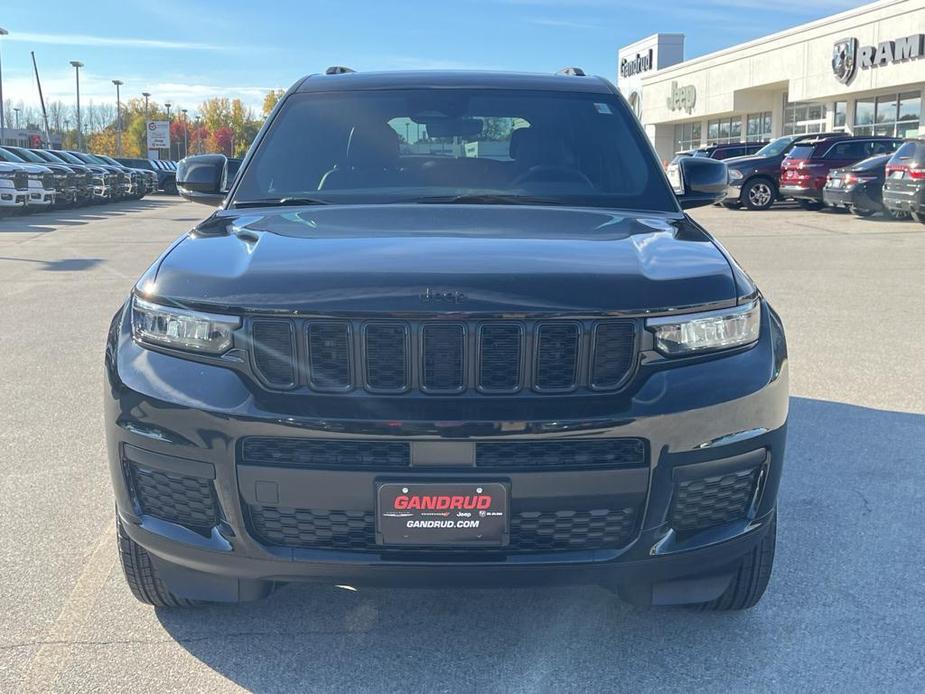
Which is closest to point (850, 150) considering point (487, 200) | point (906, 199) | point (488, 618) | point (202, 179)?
point (906, 199)

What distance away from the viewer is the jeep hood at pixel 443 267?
262 cm

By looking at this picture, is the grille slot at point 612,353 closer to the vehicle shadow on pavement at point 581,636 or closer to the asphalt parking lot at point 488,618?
the asphalt parking lot at point 488,618

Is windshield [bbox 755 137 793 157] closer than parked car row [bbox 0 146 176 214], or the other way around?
parked car row [bbox 0 146 176 214]

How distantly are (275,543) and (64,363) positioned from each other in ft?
16.8

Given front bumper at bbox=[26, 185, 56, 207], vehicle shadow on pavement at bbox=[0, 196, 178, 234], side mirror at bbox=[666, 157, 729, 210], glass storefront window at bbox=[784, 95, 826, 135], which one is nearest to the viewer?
side mirror at bbox=[666, 157, 729, 210]

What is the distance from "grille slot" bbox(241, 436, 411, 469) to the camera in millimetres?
2561

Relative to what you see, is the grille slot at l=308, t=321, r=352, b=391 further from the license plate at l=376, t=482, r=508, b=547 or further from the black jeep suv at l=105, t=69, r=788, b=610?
the license plate at l=376, t=482, r=508, b=547

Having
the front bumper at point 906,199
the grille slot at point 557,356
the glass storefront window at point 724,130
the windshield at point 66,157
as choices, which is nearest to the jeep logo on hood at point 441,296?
the grille slot at point 557,356

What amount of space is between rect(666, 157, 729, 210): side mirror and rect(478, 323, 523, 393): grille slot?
209 centimetres

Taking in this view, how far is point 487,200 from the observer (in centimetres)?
379

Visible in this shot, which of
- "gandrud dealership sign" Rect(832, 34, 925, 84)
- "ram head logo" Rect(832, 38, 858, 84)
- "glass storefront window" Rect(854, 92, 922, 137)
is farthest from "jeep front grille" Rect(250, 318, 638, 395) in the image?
"ram head logo" Rect(832, 38, 858, 84)

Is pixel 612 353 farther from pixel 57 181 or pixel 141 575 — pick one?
pixel 57 181

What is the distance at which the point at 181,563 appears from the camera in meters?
2.76

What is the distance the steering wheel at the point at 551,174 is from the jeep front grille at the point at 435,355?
1500 millimetres
